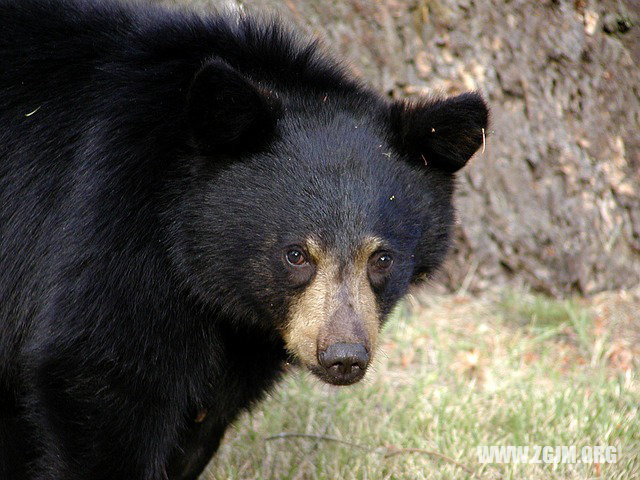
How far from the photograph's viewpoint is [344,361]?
12.4 feet

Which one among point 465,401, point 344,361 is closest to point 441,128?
point 344,361

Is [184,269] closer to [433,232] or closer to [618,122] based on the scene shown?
[433,232]

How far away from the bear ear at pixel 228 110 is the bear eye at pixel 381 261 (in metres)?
0.70

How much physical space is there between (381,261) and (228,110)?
917 millimetres

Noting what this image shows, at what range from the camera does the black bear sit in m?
3.83

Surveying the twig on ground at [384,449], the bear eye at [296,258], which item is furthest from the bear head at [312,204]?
the twig on ground at [384,449]

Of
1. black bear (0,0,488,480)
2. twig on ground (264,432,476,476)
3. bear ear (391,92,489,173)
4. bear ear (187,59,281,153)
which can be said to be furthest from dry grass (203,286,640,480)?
bear ear (187,59,281,153)

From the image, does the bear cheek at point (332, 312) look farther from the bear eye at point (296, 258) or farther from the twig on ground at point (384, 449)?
the twig on ground at point (384, 449)

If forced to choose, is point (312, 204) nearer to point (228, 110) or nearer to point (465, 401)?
point (228, 110)

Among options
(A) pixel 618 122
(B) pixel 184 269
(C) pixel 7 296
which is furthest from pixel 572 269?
(C) pixel 7 296

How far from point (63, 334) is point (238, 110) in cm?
115

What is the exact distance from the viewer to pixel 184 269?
4027 mm

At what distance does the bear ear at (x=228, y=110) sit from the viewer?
3709mm

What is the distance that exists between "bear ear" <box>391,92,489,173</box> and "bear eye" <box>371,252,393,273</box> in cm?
52
